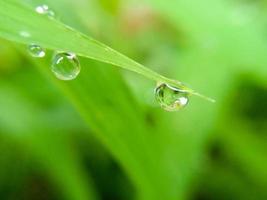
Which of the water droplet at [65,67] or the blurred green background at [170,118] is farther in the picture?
the blurred green background at [170,118]

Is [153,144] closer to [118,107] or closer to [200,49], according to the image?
[118,107]

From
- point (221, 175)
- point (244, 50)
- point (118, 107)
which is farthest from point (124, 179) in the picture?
point (118, 107)

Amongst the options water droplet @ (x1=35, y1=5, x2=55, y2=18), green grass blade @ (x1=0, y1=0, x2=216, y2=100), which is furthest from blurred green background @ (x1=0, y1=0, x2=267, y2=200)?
green grass blade @ (x1=0, y1=0, x2=216, y2=100)

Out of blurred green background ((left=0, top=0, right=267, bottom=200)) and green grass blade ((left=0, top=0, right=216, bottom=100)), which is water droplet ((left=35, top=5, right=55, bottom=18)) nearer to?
green grass blade ((left=0, top=0, right=216, bottom=100))

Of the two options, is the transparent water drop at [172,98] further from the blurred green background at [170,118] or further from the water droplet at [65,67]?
the blurred green background at [170,118]

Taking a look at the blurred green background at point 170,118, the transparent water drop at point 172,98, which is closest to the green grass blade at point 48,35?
the transparent water drop at point 172,98

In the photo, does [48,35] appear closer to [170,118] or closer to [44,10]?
[44,10]

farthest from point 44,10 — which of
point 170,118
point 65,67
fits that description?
point 170,118
